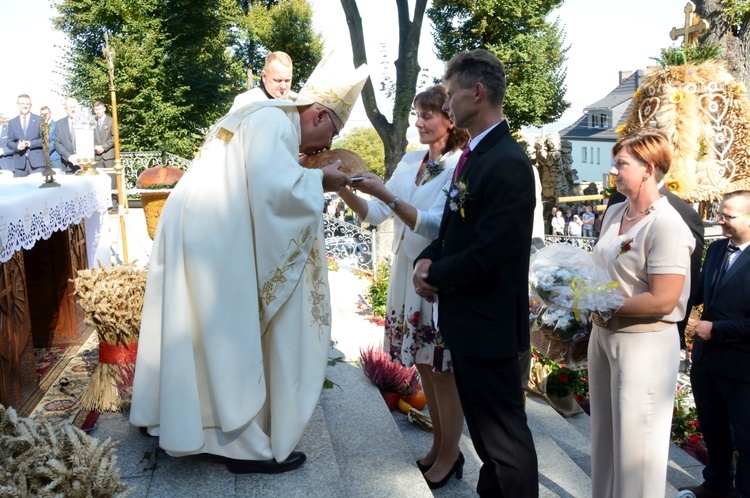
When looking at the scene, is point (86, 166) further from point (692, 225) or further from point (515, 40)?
point (515, 40)

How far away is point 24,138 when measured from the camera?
1104 cm

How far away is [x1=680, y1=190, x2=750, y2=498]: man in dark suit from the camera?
3527 millimetres

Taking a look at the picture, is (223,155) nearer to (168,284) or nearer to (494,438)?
(168,284)

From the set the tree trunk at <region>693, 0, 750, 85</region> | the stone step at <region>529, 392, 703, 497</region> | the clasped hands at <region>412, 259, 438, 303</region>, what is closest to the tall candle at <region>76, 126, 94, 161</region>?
the clasped hands at <region>412, 259, 438, 303</region>

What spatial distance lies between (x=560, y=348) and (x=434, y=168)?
1.07m

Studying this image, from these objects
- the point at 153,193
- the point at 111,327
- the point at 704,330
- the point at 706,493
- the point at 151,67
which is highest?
the point at 151,67

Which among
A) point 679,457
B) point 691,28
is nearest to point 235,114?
point 679,457

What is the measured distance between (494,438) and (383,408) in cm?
125

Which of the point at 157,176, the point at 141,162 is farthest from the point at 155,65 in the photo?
the point at 157,176

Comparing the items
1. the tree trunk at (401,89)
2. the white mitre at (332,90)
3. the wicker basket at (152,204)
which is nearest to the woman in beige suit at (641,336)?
the white mitre at (332,90)

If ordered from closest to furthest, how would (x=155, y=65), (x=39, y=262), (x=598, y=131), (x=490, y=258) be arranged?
(x=490, y=258)
(x=39, y=262)
(x=155, y=65)
(x=598, y=131)

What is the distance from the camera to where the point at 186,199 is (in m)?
2.71

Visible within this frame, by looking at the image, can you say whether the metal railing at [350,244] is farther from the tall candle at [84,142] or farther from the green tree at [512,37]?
the green tree at [512,37]

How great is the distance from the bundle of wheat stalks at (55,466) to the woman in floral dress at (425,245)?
4.97ft
